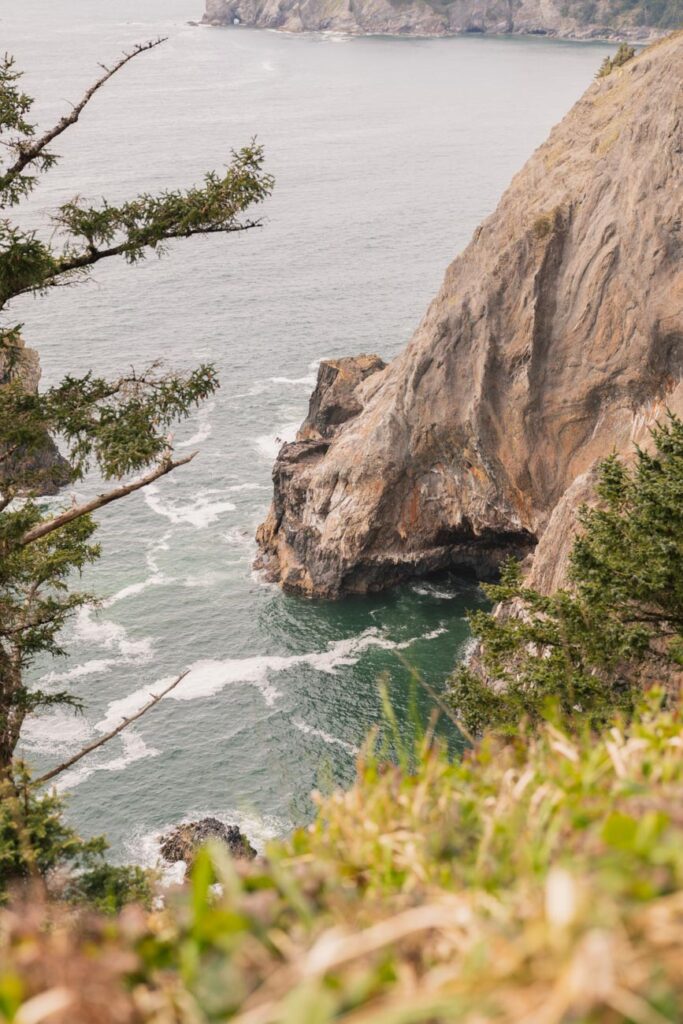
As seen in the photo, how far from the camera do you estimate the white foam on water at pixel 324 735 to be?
4853 centimetres

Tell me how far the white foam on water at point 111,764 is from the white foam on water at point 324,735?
688 cm

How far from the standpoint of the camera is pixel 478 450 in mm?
61156

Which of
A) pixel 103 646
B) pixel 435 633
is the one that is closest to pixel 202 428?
pixel 103 646

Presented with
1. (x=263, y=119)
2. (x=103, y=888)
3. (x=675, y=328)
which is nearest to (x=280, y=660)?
(x=675, y=328)

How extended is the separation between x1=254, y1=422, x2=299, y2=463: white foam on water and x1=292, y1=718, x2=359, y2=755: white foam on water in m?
31.0

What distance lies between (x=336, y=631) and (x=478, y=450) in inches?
531

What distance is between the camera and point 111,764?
4809 centimetres

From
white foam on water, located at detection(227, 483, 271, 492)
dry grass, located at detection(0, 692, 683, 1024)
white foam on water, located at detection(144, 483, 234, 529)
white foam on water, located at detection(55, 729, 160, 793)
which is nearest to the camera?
dry grass, located at detection(0, 692, 683, 1024)

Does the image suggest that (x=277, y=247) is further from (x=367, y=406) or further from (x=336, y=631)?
(x=336, y=631)

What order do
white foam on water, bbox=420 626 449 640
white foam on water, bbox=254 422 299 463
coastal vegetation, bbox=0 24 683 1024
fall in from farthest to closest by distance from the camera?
white foam on water, bbox=254 422 299 463 < white foam on water, bbox=420 626 449 640 < coastal vegetation, bbox=0 24 683 1024

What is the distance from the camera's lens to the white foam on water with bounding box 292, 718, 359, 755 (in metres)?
48.5

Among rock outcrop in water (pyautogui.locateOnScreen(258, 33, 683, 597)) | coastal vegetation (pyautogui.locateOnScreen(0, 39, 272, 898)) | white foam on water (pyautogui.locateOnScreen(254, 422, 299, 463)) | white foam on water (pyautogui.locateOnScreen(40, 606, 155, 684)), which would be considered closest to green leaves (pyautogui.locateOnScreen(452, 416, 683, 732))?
coastal vegetation (pyautogui.locateOnScreen(0, 39, 272, 898))

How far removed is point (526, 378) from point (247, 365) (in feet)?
127

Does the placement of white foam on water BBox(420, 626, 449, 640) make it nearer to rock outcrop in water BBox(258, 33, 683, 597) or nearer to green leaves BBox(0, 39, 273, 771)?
rock outcrop in water BBox(258, 33, 683, 597)
